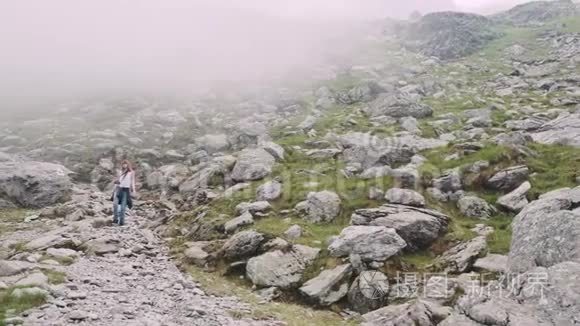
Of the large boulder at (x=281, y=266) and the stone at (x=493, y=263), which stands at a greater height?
the stone at (x=493, y=263)

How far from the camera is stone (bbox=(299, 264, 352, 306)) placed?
728 inches

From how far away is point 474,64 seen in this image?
8194cm

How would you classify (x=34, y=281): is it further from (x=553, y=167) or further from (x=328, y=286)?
(x=553, y=167)

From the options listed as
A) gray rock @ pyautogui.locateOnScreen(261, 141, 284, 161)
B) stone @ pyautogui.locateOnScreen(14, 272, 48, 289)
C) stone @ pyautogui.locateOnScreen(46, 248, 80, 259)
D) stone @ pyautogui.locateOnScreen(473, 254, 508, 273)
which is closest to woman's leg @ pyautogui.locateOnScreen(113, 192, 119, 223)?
stone @ pyautogui.locateOnScreen(46, 248, 80, 259)

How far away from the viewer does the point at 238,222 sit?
2481 centimetres

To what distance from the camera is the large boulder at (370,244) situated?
20.0m

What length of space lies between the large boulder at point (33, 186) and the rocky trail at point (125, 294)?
1123 centimetres

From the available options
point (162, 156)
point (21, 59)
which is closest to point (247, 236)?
point (162, 156)

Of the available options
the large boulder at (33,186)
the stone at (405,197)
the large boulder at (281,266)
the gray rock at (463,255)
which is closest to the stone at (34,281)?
the large boulder at (281,266)

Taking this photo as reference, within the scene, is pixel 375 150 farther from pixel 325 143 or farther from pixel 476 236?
pixel 476 236

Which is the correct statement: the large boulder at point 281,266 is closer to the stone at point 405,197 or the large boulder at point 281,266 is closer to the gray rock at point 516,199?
the stone at point 405,197

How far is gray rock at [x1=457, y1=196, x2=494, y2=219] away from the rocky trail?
11.9 metres

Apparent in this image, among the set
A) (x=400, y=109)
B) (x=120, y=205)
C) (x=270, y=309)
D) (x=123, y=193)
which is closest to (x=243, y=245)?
(x=270, y=309)

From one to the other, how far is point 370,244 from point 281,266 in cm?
349
